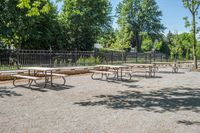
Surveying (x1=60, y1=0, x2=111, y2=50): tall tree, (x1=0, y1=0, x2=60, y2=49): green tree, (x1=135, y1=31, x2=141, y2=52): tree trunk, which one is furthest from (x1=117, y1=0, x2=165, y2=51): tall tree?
(x1=0, y1=0, x2=60, y2=49): green tree

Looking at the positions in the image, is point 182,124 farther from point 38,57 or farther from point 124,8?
point 124,8

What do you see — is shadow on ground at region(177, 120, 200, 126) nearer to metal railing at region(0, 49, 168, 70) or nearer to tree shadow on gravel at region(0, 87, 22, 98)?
tree shadow on gravel at region(0, 87, 22, 98)

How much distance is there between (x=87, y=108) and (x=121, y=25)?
69435mm

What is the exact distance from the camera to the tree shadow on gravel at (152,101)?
8664 millimetres

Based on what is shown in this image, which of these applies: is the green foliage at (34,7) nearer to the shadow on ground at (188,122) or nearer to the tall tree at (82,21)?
the shadow on ground at (188,122)

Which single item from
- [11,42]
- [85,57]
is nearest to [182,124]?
[85,57]

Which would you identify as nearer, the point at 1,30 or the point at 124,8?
the point at 1,30

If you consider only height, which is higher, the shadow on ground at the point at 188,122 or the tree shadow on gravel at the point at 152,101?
the tree shadow on gravel at the point at 152,101

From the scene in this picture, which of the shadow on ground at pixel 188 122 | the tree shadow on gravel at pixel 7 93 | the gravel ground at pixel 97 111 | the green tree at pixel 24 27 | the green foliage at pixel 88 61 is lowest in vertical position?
the shadow on ground at pixel 188 122

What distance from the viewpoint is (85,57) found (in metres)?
23.9

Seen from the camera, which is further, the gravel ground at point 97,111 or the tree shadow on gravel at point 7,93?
the tree shadow on gravel at point 7,93

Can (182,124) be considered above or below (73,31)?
below

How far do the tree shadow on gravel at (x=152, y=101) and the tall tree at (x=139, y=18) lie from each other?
63.7 m

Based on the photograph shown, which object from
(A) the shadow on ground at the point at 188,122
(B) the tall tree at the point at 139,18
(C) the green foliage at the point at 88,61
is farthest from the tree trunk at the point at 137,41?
(A) the shadow on ground at the point at 188,122
